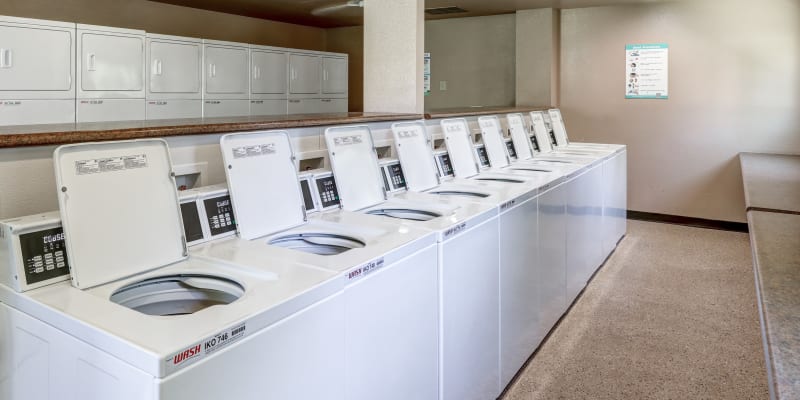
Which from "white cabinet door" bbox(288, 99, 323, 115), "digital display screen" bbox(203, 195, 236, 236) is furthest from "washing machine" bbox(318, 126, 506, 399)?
"white cabinet door" bbox(288, 99, 323, 115)

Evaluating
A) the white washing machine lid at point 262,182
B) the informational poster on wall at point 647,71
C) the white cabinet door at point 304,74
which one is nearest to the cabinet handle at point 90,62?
the white cabinet door at point 304,74

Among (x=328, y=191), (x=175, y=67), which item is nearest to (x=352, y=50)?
(x=175, y=67)

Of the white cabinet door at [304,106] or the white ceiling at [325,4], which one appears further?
the white cabinet door at [304,106]

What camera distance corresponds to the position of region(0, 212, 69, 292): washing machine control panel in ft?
4.31

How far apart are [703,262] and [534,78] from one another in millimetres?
2746

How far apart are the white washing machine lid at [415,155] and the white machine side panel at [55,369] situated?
1.85 m

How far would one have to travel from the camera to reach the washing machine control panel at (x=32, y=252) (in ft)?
4.31

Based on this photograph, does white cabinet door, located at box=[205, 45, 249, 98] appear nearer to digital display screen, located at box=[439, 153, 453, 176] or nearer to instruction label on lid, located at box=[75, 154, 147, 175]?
digital display screen, located at box=[439, 153, 453, 176]

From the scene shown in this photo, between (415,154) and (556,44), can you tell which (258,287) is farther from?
(556,44)

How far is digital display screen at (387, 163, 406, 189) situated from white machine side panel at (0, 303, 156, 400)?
1.76 m

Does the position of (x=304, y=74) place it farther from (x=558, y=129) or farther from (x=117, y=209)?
(x=117, y=209)

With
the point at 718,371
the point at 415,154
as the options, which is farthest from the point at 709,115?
the point at 415,154

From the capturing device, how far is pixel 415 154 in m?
2.98

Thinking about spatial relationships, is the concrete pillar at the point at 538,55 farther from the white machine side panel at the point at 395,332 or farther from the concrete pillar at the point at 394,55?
the white machine side panel at the point at 395,332
